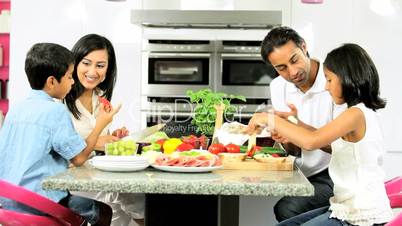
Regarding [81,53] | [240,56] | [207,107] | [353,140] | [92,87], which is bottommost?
[353,140]

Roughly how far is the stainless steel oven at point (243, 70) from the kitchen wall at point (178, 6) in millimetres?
347

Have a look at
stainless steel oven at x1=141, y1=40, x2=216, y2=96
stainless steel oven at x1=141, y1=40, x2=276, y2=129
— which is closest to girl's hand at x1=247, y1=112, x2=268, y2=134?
stainless steel oven at x1=141, y1=40, x2=276, y2=129

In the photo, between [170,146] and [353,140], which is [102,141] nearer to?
[170,146]

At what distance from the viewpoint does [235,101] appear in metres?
4.89

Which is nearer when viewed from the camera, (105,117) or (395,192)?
(105,117)

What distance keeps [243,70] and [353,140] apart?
2.86 meters

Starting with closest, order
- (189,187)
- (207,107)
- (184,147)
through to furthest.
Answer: (189,187) < (184,147) < (207,107)

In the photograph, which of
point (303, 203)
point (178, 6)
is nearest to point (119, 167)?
point (303, 203)

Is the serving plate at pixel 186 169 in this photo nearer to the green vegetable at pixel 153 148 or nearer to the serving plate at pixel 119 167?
the serving plate at pixel 119 167

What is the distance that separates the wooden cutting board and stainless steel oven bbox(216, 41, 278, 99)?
2817mm

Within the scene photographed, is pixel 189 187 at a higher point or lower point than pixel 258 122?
lower

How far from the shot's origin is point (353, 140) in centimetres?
204

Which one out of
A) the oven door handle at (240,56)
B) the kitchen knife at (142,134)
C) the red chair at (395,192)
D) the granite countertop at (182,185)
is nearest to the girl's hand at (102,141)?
the kitchen knife at (142,134)

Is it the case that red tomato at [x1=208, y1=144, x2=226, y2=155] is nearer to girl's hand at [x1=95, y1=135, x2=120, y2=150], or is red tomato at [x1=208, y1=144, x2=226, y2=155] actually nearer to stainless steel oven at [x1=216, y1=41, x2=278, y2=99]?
girl's hand at [x1=95, y1=135, x2=120, y2=150]
